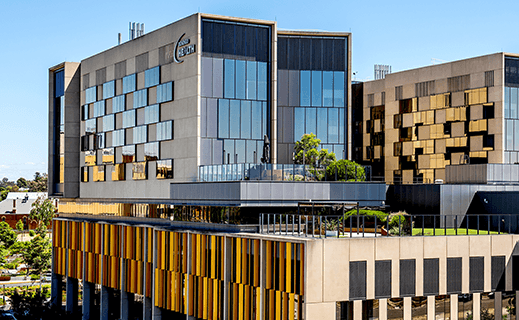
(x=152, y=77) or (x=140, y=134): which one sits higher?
(x=152, y=77)

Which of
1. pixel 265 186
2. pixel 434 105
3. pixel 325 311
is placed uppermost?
pixel 434 105

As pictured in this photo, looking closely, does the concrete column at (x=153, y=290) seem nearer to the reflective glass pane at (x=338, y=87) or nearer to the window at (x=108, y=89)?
the reflective glass pane at (x=338, y=87)

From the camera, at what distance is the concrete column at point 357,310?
41294 mm

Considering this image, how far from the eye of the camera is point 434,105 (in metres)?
70.8

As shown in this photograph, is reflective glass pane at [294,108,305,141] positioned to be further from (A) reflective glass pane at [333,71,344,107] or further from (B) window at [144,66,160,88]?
(B) window at [144,66,160,88]

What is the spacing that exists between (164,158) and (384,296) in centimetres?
2765

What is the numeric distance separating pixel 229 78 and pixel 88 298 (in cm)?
2702

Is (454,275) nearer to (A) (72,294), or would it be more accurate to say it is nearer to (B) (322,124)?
(B) (322,124)

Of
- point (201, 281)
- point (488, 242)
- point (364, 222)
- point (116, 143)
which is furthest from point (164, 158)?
point (488, 242)

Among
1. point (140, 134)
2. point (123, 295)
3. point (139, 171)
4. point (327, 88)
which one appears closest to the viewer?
point (123, 295)

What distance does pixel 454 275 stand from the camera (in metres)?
44.2

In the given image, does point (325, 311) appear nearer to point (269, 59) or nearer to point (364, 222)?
point (364, 222)

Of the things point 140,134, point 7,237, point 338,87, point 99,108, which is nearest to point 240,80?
point 338,87

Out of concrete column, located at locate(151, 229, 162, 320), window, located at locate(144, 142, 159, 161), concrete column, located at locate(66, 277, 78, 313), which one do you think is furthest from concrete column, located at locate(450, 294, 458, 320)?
concrete column, located at locate(66, 277, 78, 313)
